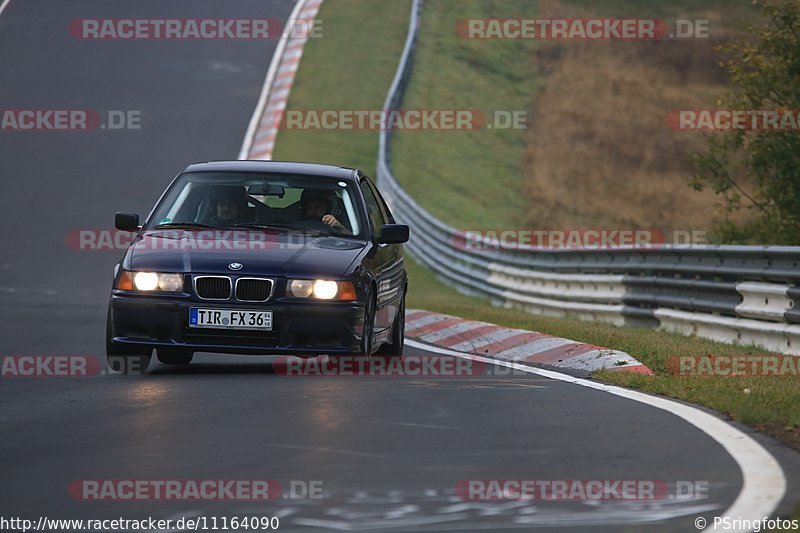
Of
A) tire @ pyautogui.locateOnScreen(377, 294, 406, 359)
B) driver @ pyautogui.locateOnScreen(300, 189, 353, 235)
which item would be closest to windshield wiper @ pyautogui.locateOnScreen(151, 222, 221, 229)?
driver @ pyautogui.locateOnScreen(300, 189, 353, 235)

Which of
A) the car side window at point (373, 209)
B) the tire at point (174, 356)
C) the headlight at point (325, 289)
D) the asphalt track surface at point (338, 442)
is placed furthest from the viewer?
the car side window at point (373, 209)

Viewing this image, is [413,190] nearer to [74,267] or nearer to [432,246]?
[432,246]

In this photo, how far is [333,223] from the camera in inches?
480

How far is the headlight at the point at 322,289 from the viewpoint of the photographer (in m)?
10.9

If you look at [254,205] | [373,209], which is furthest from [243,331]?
[373,209]

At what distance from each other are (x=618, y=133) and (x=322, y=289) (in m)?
30.0

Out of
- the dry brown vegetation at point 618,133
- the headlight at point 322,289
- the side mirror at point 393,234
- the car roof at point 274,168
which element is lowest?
the headlight at point 322,289

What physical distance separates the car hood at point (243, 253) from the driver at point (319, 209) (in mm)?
306

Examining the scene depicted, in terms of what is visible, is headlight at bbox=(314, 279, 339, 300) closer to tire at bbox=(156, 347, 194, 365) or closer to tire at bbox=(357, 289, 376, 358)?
tire at bbox=(357, 289, 376, 358)

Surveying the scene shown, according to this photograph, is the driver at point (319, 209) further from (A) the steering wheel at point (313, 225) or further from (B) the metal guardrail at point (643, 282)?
(B) the metal guardrail at point (643, 282)

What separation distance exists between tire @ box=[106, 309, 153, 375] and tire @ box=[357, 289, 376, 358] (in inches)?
58.0

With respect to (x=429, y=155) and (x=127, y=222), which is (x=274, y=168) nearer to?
(x=127, y=222)

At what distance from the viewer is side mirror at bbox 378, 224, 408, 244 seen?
12.2 metres

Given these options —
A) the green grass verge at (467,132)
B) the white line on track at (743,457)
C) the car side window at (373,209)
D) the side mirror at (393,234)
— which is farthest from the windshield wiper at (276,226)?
the green grass verge at (467,132)
